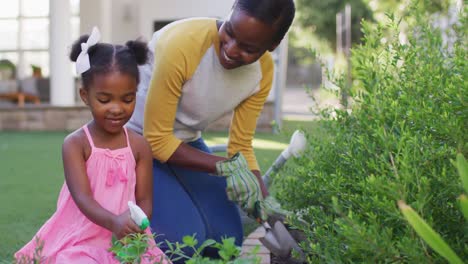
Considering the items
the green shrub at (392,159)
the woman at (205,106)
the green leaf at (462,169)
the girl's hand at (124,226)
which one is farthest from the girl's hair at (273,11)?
the green leaf at (462,169)

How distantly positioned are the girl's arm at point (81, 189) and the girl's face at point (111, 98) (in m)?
0.12

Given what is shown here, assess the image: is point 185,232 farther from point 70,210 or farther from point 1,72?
point 1,72

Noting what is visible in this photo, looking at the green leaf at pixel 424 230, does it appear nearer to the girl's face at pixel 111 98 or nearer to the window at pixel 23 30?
the girl's face at pixel 111 98

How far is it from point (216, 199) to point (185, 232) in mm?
305

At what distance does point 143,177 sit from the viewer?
2594 mm

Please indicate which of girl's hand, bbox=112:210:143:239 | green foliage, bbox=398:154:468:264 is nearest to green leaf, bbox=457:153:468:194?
green foliage, bbox=398:154:468:264

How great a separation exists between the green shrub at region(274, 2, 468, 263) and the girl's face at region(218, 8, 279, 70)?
1.08ft

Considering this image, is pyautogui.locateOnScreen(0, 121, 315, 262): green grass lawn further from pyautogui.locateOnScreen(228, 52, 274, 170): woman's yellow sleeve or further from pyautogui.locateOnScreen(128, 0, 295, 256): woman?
pyautogui.locateOnScreen(128, 0, 295, 256): woman

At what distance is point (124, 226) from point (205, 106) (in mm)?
955

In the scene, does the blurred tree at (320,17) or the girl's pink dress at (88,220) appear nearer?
the girl's pink dress at (88,220)

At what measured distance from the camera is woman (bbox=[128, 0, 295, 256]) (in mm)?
2711

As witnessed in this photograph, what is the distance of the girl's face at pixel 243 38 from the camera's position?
8.58 ft

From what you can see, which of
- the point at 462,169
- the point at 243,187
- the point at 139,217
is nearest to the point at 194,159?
the point at 243,187

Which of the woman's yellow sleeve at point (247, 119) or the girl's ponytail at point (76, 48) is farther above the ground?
the girl's ponytail at point (76, 48)
